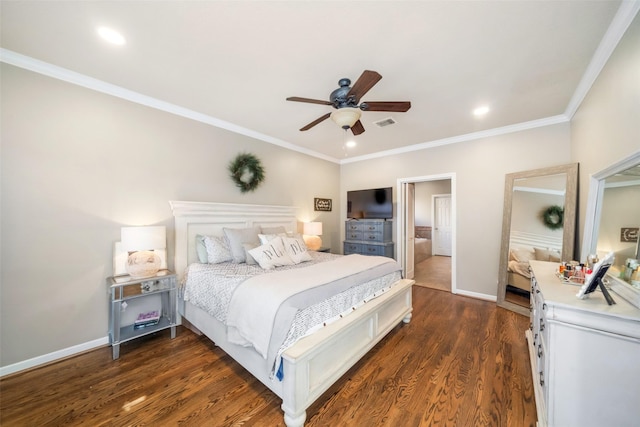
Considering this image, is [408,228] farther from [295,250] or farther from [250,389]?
[250,389]

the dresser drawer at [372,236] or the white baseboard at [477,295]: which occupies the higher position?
the dresser drawer at [372,236]

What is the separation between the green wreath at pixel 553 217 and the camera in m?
2.92

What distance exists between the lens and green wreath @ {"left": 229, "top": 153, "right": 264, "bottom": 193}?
3496 mm

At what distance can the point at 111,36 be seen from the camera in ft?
5.80

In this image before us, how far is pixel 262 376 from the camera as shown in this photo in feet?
5.70

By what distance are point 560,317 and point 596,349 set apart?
0.61 feet

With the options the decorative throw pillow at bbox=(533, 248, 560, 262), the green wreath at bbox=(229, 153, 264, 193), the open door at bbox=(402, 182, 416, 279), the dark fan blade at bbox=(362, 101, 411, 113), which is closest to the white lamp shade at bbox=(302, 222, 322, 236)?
the green wreath at bbox=(229, 153, 264, 193)

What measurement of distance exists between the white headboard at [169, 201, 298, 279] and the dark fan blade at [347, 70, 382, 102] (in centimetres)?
229

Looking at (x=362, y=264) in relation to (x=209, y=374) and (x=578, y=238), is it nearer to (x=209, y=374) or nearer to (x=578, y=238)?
(x=209, y=374)

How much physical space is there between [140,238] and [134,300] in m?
0.87

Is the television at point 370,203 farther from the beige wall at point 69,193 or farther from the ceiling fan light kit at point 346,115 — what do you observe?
the beige wall at point 69,193

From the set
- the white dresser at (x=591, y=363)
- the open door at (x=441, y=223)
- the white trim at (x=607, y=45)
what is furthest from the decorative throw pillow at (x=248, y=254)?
the open door at (x=441, y=223)

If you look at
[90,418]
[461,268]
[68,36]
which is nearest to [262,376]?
[90,418]

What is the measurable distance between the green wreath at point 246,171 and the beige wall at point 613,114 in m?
3.72
